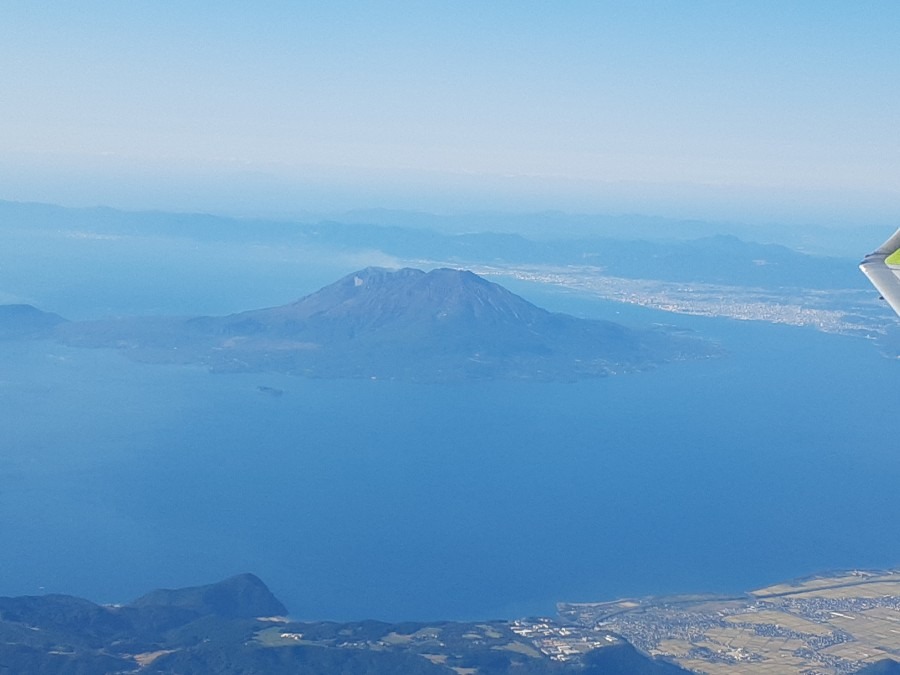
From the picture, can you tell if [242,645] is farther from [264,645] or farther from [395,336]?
[395,336]

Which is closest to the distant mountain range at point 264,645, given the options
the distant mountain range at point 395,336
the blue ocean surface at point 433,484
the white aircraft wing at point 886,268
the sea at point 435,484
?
the sea at point 435,484

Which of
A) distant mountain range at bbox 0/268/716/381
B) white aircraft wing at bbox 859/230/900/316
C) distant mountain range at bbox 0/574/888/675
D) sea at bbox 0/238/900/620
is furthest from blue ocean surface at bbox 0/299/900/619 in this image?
white aircraft wing at bbox 859/230/900/316

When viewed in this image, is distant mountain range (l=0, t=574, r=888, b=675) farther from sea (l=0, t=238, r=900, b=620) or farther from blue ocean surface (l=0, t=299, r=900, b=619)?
blue ocean surface (l=0, t=299, r=900, b=619)

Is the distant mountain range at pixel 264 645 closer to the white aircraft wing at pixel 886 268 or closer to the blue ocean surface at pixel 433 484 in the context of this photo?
the blue ocean surface at pixel 433 484

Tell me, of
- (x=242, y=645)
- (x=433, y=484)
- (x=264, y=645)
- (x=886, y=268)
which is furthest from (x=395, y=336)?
(x=886, y=268)

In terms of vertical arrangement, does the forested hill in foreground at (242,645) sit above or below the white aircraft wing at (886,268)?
below

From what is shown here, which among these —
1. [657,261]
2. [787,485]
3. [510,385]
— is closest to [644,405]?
[510,385]

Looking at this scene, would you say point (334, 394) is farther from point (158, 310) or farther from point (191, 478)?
point (158, 310)
